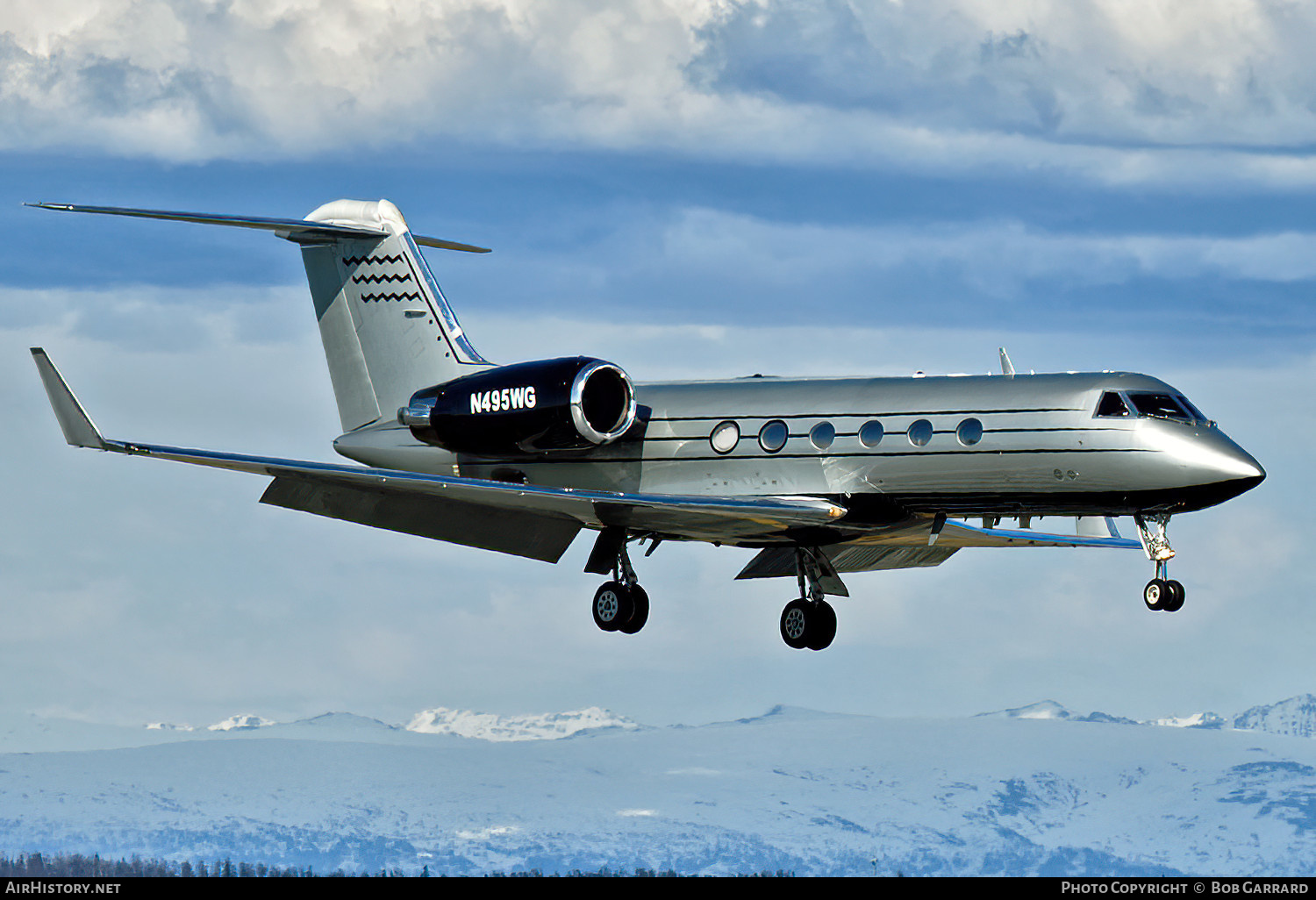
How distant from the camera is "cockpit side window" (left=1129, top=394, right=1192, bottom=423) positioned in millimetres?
29328

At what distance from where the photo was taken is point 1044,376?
30.3 meters

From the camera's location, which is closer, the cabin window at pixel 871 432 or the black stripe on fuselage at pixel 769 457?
the black stripe on fuselage at pixel 769 457

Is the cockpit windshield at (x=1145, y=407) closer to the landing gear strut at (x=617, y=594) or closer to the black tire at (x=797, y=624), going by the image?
the black tire at (x=797, y=624)

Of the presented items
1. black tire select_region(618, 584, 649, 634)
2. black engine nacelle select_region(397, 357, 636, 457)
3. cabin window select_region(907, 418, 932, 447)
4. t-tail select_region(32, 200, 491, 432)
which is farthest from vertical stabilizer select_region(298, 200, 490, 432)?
cabin window select_region(907, 418, 932, 447)

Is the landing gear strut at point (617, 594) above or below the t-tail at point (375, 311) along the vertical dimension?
below

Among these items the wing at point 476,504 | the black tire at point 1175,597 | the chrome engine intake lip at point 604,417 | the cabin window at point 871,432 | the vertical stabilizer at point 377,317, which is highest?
the vertical stabilizer at point 377,317

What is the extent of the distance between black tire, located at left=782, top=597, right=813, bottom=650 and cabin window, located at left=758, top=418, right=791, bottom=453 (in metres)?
4.24

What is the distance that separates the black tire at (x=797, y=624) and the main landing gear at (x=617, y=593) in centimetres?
274

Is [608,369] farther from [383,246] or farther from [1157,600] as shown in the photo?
[1157,600]

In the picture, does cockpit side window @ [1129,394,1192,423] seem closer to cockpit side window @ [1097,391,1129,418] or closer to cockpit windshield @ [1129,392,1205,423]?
cockpit windshield @ [1129,392,1205,423]

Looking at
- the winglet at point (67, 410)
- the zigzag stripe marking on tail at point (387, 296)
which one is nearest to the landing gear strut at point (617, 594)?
the zigzag stripe marking on tail at point (387, 296)

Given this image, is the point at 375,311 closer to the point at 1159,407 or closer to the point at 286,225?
the point at 286,225

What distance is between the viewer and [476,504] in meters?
34.6

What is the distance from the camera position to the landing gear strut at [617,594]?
1352 inches
